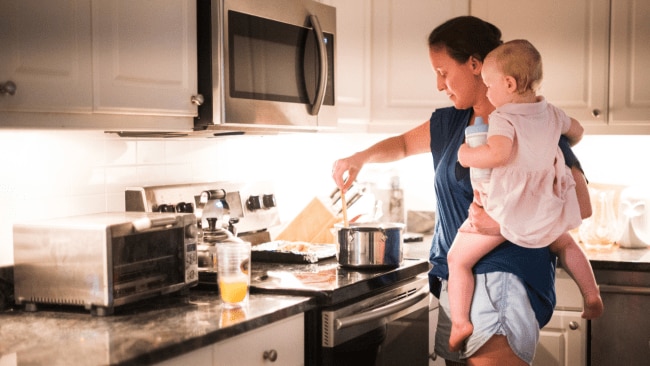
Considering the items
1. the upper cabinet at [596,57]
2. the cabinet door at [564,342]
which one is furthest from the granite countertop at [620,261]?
the upper cabinet at [596,57]

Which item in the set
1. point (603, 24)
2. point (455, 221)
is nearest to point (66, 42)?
point (455, 221)

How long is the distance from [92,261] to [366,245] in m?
0.90

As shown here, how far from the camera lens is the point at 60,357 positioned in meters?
1.72

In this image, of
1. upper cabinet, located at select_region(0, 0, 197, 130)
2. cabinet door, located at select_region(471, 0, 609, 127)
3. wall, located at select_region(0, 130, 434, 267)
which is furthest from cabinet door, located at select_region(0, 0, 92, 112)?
cabinet door, located at select_region(471, 0, 609, 127)

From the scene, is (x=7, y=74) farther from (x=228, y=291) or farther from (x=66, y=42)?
(x=228, y=291)

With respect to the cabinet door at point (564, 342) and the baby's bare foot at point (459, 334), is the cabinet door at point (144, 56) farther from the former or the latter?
the cabinet door at point (564, 342)

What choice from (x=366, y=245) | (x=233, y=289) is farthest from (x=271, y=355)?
(x=366, y=245)

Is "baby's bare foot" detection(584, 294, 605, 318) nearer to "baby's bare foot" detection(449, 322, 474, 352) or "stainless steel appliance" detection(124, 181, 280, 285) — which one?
"baby's bare foot" detection(449, 322, 474, 352)

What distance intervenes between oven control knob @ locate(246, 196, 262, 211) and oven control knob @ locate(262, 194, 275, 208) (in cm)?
4

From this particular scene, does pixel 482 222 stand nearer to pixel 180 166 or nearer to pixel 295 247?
pixel 295 247

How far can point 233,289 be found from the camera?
2.17 meters

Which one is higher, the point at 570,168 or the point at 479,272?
the point at 570,168

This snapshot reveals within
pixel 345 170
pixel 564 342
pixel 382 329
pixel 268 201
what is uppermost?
pixel 345 170

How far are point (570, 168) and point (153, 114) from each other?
1149 mm
